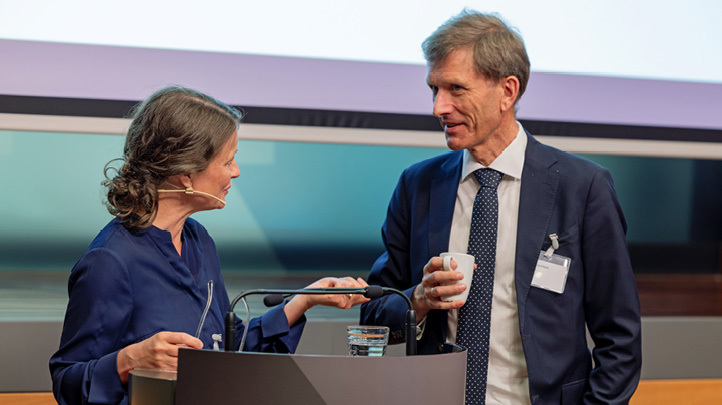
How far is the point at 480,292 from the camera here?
1.74 m

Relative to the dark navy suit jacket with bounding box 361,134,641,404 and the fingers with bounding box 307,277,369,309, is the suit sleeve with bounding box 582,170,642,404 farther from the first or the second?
the fingers with bounding box 307,277,369,309

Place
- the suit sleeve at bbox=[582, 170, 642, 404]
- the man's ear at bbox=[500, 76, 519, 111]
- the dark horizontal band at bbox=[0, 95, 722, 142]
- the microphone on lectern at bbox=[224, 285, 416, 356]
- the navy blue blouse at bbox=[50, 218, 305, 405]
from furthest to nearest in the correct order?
the dark horizontal band at bbox=[0, 95, 722, 142] < the man's ear at bbox=[500, 76, 519, 111] < the suit sleeve at bbox=[582, 170, 642, 404] < the navy blue blouse at bbox=[50, 218, 305, 405] < the microphone on lectern at bbox=[224, 285, 416, 356]

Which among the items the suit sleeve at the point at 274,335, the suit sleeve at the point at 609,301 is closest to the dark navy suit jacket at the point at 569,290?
the suit sleeve at the point at 609,301

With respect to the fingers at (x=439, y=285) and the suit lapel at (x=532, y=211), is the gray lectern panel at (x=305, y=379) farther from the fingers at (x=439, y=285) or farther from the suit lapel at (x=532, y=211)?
the suit lapel at (x=532, y=211)

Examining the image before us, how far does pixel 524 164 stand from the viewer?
1815 mm

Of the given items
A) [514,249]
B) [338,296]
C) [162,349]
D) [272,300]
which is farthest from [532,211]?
[162,349]

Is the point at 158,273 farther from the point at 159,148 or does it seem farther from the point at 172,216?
the point at 159,148

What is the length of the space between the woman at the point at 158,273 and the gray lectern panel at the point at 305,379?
218 millimetres

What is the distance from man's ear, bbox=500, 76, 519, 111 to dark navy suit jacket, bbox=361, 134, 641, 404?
0.13 m

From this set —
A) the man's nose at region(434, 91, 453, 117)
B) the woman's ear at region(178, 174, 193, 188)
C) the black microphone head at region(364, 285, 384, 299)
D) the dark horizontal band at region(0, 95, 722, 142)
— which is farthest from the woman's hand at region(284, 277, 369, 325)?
the dark horizontal band at region(0, 95, 722, 142)

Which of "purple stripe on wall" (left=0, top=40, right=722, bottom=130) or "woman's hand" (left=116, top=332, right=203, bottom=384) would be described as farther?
"purple stripe on wall" (left=0, top=40, right=722, bottom=130)

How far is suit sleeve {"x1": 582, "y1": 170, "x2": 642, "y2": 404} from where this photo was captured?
168 cm

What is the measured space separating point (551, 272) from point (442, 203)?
326 millimetres

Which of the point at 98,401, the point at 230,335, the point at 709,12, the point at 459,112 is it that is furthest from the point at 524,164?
the point at 709,12
